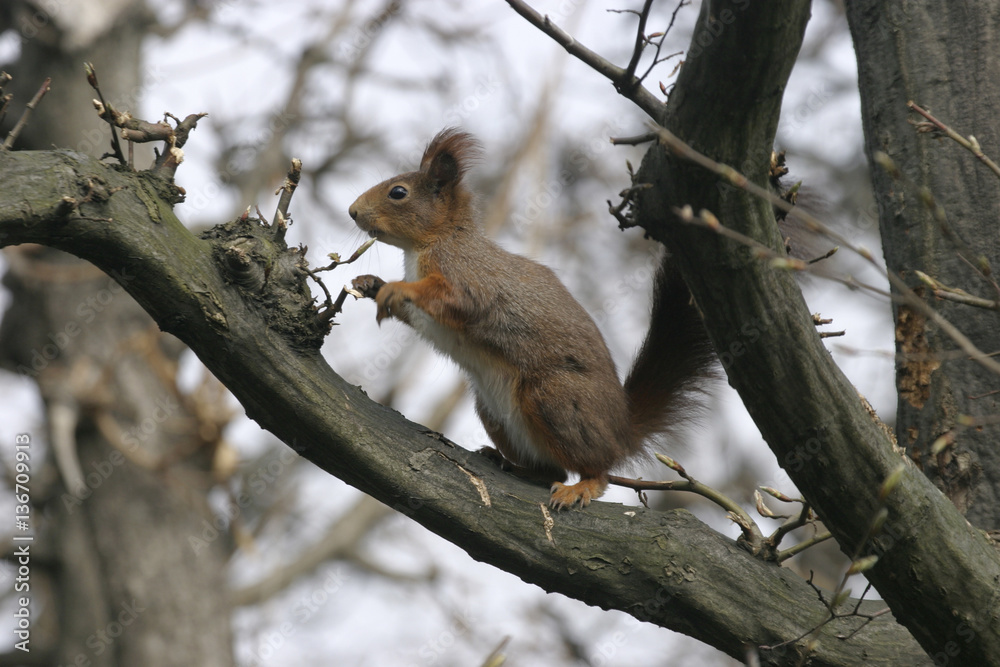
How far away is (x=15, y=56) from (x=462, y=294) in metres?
4.72

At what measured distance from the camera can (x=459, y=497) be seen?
1989mm

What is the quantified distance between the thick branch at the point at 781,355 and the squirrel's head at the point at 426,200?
1900mm

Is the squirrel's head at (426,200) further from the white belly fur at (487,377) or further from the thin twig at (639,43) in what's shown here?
the thin twig at (639,43)

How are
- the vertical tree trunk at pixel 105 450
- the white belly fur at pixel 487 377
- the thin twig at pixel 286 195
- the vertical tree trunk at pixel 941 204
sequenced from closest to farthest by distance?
the thin twig at pixel 286 195
the vertical tree trunk at pixel 941 204
the white belly fur at pixel 487 377
the vertical tree trunk at pixel 105 450

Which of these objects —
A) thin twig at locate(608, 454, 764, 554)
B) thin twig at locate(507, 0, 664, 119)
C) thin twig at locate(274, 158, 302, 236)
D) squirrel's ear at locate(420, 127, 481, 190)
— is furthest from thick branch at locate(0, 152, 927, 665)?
squirrel's ear at locate(420, 127, 481, 190)

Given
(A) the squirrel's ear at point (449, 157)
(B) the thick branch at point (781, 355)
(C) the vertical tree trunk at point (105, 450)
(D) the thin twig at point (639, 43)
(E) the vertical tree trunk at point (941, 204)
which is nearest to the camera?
(B) the thick branch at point (781, 355)

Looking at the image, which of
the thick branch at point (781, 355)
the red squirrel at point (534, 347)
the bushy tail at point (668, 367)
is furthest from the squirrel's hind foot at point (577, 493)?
the thick branch at point (781, 355)

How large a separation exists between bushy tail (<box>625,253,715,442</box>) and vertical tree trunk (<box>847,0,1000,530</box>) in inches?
28.0

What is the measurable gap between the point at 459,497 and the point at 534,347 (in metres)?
1.03

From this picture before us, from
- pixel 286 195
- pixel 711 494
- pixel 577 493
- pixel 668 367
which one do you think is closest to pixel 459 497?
pixel 577 493

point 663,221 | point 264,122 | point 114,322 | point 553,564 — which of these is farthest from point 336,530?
point 663,221

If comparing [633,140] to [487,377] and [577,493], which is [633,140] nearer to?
[577,493]

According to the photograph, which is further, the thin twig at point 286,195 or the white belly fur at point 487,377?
the white belly fur at point 487,377

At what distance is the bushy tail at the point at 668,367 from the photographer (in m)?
2.97
